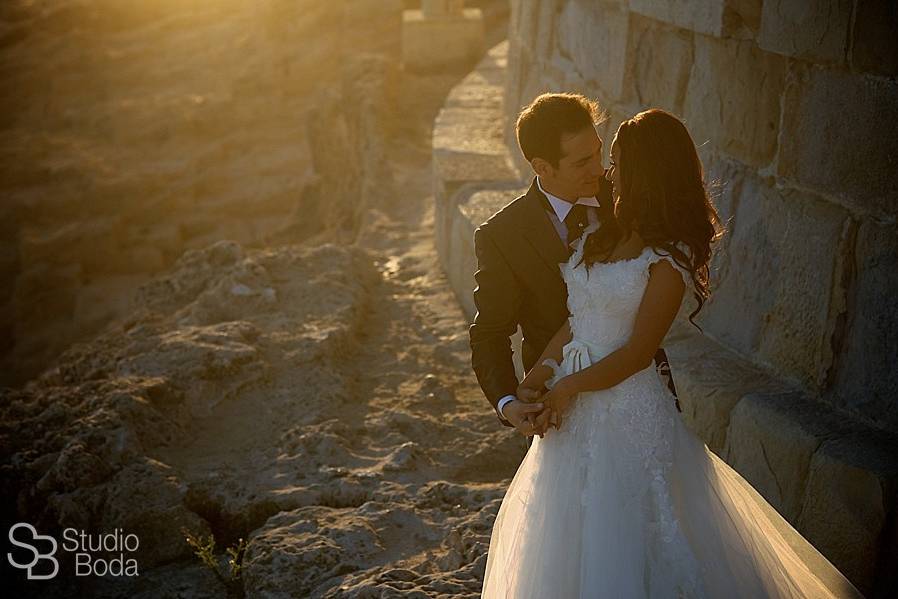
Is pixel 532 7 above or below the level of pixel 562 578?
above

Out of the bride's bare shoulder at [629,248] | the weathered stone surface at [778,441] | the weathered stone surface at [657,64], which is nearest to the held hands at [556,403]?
the bride's bare shoulder at [629,248]

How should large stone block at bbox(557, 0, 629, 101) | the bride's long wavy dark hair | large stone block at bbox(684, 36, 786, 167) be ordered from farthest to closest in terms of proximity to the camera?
large stone block at bbox(557, 0, 629, 101) < large stone block at bbox(684, 36, 786, 167) < the bride's long wavy dark hair

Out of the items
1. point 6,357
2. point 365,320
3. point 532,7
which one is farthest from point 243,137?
point 365,320

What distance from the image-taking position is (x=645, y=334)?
2754 mm

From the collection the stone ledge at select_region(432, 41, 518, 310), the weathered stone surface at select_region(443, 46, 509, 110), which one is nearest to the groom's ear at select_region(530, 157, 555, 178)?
the stone ledge at select_region(432, 41, 518, 310)

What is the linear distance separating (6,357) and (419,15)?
680cm

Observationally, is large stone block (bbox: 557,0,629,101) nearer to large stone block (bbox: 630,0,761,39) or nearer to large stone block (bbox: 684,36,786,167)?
large stone block (bbox: 630,0,761,39)

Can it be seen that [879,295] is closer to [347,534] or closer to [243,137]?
[347,534]

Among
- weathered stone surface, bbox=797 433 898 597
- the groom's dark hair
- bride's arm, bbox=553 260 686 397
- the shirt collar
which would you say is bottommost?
weathered stone surface, bbox=797 433 898 597

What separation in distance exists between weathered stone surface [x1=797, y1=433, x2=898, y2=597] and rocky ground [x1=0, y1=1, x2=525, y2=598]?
122cm

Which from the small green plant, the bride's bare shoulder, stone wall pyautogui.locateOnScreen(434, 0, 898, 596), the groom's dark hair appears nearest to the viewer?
the bride's bare shoulder

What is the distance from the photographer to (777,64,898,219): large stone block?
3.51 meters

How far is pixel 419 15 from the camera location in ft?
45.4

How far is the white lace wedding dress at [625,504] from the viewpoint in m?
2.74
